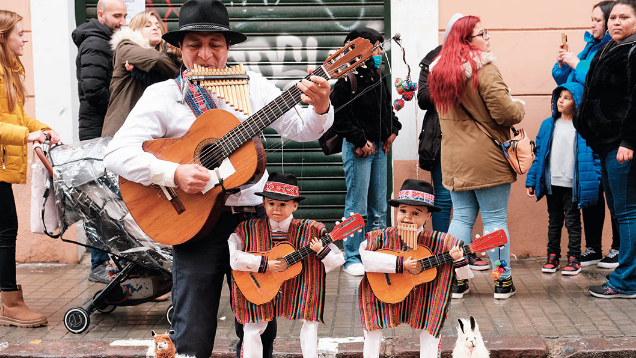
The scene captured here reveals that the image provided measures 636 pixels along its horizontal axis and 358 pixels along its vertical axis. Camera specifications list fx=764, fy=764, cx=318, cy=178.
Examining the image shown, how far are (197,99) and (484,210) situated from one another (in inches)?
119

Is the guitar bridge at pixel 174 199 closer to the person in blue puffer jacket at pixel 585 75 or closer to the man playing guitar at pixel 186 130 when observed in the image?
the man playing guitar at pixel 186 130

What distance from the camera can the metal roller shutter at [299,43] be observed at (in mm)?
7723

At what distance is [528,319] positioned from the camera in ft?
18.2

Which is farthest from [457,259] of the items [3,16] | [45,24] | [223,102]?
[45,24]

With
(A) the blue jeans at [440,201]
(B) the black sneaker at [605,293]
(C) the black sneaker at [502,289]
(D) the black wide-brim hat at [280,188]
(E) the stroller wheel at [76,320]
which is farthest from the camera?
(A) the blue jeans at [440,201]

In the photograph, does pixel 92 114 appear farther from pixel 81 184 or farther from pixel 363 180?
pixel 363 180

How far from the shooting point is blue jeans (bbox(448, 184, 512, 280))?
19.3 ft

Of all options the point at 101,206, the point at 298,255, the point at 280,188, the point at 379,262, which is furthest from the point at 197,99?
the point at 101,206

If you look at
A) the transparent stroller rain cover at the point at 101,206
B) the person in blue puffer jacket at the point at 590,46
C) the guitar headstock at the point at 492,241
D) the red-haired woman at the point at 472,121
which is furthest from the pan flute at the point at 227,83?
the person in blue puffer jacket at the point at 590,46

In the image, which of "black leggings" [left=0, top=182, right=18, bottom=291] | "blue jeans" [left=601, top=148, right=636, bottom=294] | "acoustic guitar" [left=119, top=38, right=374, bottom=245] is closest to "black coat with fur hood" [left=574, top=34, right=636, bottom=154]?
"blue jeans" [left=601, top=148, right=636, bottom=294]

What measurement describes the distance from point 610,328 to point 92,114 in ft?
14.7

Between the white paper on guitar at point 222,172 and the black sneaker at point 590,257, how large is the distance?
4637 millimetres

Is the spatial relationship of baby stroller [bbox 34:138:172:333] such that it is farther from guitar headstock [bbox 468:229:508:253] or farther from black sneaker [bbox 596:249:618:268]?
black sneaker [bbox 596:249:618:268]

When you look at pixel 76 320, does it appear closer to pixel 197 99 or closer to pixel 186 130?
pixel 186 130
